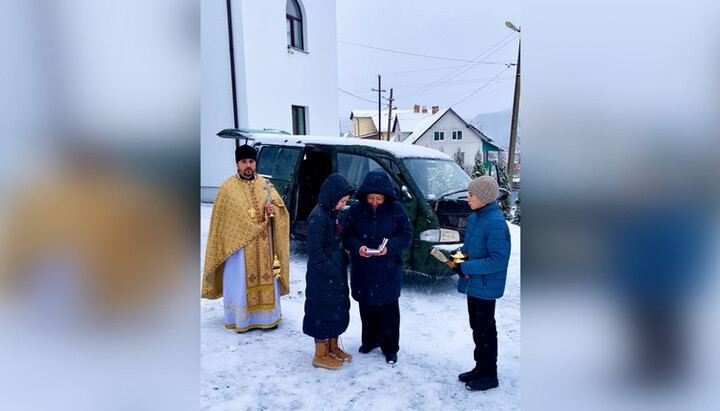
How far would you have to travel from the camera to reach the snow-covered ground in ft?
9.61

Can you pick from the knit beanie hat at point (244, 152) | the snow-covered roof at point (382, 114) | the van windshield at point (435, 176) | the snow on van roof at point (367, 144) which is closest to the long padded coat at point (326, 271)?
the knit beanie hat at point (244, 152)

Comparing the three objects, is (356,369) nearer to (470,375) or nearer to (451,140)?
(470,375)

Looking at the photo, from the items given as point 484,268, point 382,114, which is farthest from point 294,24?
point 382,114

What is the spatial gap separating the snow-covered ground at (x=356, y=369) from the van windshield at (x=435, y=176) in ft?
5.02

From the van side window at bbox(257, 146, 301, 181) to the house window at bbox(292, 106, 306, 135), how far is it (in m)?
6.46

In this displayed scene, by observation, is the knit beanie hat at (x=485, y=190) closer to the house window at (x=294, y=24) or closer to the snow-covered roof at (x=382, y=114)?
the house window at (x=294, y=24)

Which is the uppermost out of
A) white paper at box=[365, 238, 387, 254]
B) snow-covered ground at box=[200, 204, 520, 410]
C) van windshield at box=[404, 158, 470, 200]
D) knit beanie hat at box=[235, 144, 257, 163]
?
knit beanie hat at box=[235, 144, 257, 163]

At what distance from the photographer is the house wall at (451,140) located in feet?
126

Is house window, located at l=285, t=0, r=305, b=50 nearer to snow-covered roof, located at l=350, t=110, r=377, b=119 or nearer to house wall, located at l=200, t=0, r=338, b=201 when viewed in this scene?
house wall, located at l=200, t=0, r=338, b=201

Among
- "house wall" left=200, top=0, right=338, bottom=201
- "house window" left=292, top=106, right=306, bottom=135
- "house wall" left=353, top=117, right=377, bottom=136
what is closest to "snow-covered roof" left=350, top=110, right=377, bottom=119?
"house wall" left=353, top=117, right=377, bottom=136
